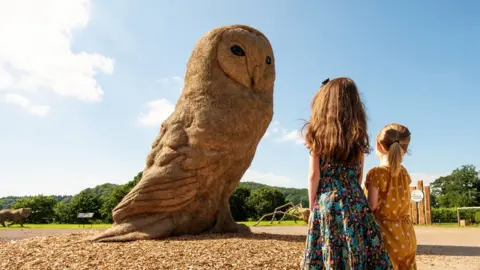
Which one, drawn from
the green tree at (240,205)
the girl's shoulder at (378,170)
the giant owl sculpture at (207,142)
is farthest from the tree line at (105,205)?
the girl's shoulder at (378,170)

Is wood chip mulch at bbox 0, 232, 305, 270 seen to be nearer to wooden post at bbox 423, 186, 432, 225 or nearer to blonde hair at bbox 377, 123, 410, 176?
blonde hair at bbox 377, 123, 410, 176

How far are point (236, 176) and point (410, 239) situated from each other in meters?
5.26

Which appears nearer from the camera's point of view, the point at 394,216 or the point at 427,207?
the point at 394,216

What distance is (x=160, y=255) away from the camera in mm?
5477

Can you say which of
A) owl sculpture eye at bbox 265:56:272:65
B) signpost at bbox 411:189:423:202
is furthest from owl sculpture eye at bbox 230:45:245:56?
signpost at bbox 411:189:423:202

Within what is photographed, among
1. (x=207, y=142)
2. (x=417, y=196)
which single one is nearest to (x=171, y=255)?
(x=207, y=142)

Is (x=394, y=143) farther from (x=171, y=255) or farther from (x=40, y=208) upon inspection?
(x=40, y=208)

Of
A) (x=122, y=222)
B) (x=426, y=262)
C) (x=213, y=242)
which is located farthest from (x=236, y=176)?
(x=426, y=262)

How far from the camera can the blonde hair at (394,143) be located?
9.73 ft

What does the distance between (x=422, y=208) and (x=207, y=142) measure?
53.8 feet

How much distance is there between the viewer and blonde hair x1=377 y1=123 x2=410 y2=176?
A: 2.97m

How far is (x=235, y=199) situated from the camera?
3097 centimetres

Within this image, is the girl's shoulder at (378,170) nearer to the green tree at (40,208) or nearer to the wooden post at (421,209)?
the wooden post at (421,209)

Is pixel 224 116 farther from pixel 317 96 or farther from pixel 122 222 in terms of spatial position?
pixel 317 96
